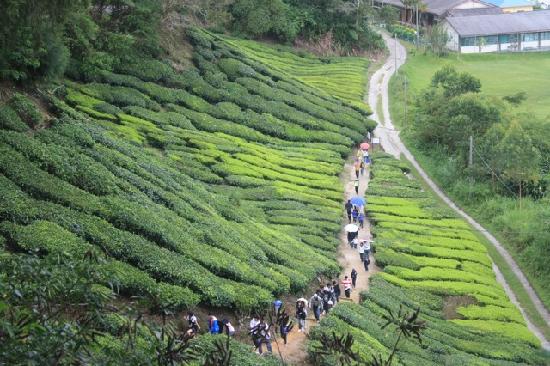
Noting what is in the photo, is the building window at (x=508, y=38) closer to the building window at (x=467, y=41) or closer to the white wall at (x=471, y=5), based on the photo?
the building window at (x=467, y=41)

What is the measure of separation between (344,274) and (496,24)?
212ft

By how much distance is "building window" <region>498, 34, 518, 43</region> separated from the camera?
92.2 meters

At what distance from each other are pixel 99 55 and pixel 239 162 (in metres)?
9.71

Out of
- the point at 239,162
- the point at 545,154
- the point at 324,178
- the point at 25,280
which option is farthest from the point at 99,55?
the point at 25,280

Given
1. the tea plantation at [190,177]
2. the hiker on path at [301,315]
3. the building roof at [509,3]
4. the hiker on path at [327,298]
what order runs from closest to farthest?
the tea plantation at [190,177], the hiker on path at [301,315], the hiker on path at [327,298], the building roof at [509,3]

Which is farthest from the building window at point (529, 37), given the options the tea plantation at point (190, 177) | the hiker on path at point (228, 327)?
the hiker on path at point (228, 327)

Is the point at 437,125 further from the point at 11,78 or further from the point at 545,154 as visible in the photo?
the point at 11,78

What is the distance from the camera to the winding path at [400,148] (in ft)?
123

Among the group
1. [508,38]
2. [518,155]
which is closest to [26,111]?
[518,155]

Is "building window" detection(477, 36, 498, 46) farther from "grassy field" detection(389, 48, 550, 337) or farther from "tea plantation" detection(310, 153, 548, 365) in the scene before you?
"tea plantation" detection(310, 153, 548, 365)

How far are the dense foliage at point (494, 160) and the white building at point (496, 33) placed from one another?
113ft

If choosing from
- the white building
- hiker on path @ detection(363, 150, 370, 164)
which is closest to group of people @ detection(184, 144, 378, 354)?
hiker on path @ detection(363, 150, 370, 164)

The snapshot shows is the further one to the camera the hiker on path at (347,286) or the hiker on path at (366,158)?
the hiker on path at (366,158)

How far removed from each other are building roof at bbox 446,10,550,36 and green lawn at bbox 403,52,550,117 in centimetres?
293
